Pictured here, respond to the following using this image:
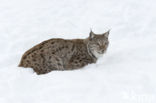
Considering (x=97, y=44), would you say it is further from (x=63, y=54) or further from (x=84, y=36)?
(x=84, y=36)

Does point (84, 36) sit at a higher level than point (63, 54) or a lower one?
lower

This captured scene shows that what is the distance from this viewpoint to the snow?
6.56 m

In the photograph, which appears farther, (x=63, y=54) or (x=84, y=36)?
(x=84, y=36)

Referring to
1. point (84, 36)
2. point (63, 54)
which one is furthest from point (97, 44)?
point (84, 36)

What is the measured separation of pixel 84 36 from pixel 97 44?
7.82ft

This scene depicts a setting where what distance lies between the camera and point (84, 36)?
11.0 metres

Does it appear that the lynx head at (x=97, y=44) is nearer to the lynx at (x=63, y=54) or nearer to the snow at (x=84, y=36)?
the lynx at (x=63, y=54)

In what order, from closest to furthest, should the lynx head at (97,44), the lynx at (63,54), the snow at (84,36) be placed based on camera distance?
the snow at (84,36) < the lynx at (63,54) < the lynx head at (97,44)

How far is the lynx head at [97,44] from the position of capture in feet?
28.2

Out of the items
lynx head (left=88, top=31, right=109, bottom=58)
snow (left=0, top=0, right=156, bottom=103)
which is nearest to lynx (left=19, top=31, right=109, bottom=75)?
lynx head (left=88, top=31, right=109, bottom=58)

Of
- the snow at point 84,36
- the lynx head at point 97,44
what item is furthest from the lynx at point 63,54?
the snow at point 84,36

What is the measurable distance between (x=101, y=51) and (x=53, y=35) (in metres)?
2.91

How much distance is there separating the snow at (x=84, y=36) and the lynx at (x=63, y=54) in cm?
30

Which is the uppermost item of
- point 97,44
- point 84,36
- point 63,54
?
point 97,44
